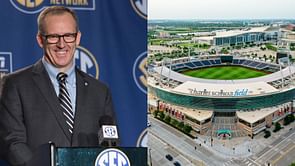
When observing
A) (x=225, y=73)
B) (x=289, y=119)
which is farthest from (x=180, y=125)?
(x=225, y=73)

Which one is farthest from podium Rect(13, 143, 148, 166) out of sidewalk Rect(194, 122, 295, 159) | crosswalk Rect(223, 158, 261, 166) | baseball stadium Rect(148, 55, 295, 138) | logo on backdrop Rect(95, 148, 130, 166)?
baseball stadium Rect(148, 55, 295, 138)

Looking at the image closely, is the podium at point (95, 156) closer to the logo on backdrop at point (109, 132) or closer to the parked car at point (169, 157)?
the logo on backdrop at point (109, 132)

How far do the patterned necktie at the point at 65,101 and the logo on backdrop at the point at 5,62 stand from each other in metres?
0.13

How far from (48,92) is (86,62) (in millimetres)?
139

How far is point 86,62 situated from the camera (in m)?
1.11

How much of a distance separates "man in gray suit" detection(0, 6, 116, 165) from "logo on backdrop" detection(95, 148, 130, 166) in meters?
0.42

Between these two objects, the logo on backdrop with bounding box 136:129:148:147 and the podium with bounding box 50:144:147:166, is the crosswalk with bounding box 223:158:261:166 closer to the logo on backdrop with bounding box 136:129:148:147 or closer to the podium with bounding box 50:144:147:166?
the logo on backdrop with bounding box 136:129:148:147

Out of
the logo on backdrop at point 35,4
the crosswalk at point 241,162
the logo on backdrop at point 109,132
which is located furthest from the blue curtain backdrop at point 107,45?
the crosswalk at point 241,162

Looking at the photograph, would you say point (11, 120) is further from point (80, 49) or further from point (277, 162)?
point (277, 162)

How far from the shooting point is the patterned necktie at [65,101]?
1047 millimetres

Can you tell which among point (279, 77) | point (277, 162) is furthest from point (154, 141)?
point (279, 77)

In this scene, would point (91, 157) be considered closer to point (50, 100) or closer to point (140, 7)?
point (50, 100)

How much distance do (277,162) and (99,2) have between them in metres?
6.49

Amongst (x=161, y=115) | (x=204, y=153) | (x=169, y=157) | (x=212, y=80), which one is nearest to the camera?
(x=169, y=157)
